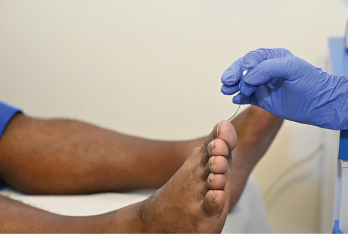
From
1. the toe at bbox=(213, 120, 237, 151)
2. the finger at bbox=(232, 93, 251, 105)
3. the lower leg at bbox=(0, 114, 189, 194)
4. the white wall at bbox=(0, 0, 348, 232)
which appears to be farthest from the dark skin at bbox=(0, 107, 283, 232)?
the white wall at bbox=(0, 0, 348, 232)

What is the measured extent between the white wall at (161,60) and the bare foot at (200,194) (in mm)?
844

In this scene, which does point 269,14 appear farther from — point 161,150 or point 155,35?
point 161,150

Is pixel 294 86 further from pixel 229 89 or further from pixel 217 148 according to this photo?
pixel 217 148

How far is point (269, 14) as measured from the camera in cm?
137

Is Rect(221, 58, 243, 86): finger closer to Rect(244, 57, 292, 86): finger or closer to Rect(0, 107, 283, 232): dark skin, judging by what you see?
Rect(244, 57, 292, 86): finger

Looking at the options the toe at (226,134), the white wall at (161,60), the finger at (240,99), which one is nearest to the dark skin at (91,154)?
the finger at (240,99)

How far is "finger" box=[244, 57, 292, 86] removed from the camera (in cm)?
71

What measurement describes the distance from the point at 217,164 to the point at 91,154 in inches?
20.9

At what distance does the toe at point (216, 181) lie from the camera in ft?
1.98

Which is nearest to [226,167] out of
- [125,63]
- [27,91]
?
[125,63]

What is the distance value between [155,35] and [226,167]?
985mm

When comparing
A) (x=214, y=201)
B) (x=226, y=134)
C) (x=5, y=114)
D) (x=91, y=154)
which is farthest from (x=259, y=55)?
(x=5, y=114)

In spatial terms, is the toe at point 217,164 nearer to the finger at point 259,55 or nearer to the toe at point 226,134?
the toe at point 226,134

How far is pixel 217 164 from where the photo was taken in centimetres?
60
